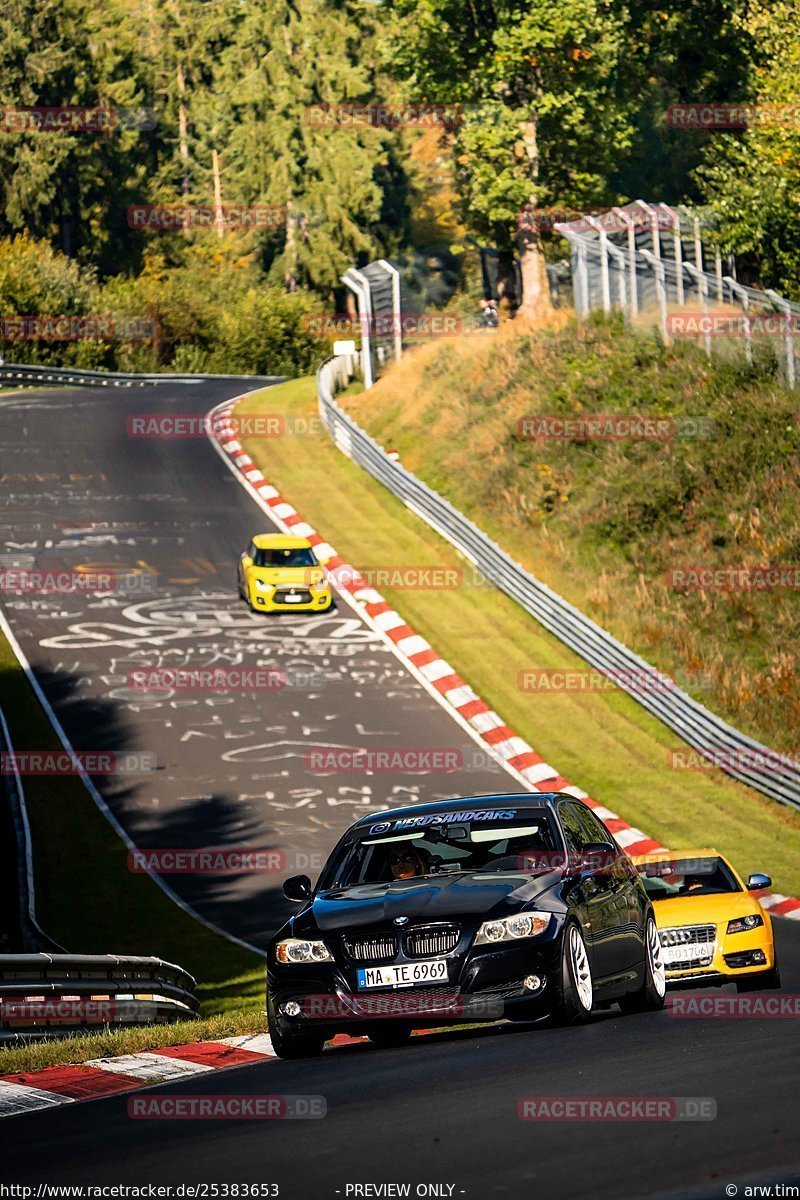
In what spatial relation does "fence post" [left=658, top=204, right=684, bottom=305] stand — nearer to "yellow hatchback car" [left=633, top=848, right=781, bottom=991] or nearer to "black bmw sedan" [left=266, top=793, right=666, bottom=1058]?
"yellow hatchback car" [left=633, top=848, right=781, bottom=991]

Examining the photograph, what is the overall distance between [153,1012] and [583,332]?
29.1m

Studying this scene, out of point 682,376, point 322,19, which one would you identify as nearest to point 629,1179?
point 682,376

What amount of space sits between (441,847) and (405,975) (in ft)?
4.44

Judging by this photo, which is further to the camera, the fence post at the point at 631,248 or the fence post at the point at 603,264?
the fence post at the point at 631,248

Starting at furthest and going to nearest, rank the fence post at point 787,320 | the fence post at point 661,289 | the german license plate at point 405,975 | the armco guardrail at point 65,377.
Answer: the armco guardrail at point 65,377 < the fence post at point 661,289 < the fence post at point 787,320 < the german license plate at point 405,975

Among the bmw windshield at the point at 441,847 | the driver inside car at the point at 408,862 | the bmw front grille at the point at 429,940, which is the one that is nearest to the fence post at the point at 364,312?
the bmw windshield at the point at 441,847

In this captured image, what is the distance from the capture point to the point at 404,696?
2783 cm

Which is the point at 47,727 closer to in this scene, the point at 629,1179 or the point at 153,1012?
the point at 153,1012

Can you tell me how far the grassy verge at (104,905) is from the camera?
1859 cm

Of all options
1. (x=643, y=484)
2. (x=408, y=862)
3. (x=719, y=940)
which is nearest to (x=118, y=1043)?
(x=408, y=862)

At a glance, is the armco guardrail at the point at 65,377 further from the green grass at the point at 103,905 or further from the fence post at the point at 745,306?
the green grass at the point at 103,905

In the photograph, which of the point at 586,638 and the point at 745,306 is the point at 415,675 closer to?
the point at 586,638

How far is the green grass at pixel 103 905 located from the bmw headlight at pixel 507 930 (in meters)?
7.47

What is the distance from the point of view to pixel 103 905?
20.9 m
